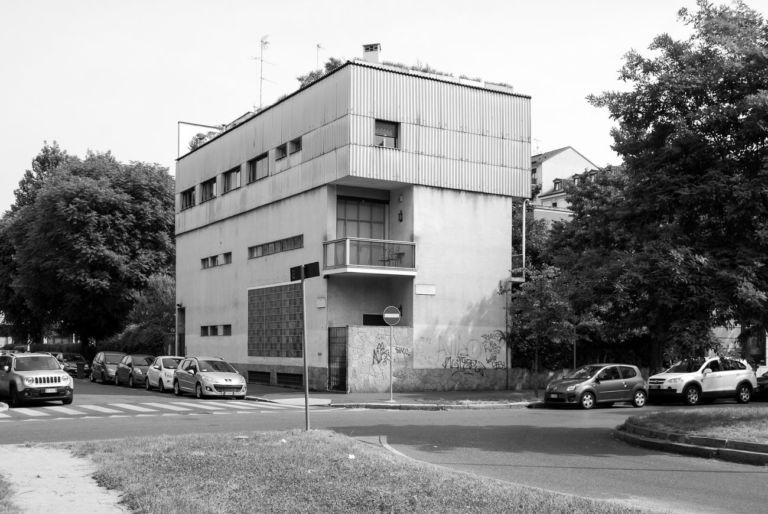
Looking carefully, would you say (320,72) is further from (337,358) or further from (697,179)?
(697,179)

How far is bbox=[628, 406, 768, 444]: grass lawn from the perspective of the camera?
46.4 feet

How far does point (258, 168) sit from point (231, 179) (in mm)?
3230

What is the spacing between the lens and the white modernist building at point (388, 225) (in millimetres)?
31500

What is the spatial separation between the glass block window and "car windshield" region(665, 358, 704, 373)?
14.3m

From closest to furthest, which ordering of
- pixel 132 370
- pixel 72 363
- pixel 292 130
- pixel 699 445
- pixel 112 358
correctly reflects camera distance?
pixel 699 445 < pixel 292 130 < pixel 132 370 < pixel 112 358 < pixel 72 363

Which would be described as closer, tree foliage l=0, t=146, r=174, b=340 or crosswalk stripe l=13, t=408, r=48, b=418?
crosswalk stripe l=13, t=408, r=48, b=418

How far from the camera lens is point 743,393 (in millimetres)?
28406

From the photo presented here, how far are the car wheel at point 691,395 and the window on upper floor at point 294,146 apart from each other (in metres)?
18.1

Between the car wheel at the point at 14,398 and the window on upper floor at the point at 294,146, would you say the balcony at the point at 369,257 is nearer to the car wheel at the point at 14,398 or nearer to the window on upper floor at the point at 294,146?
the window on upper floor at the point at 294,146

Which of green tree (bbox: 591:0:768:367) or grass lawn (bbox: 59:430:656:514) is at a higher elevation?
green tree (bbox: 591:0:768:367)

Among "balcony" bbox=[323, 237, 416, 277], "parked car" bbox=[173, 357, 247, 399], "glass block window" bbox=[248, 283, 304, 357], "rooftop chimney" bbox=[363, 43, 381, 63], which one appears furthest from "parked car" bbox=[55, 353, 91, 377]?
"rooftop chimney" bbox=[363, 43, 381, 63]

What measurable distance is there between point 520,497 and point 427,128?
25670 mm

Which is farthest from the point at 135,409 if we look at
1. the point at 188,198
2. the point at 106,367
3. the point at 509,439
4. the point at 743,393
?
the point at 188,198

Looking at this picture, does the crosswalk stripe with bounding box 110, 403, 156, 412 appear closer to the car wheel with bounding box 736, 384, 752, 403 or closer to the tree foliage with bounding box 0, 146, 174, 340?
the car wheel with bounding box 736, 384, 752, 403
